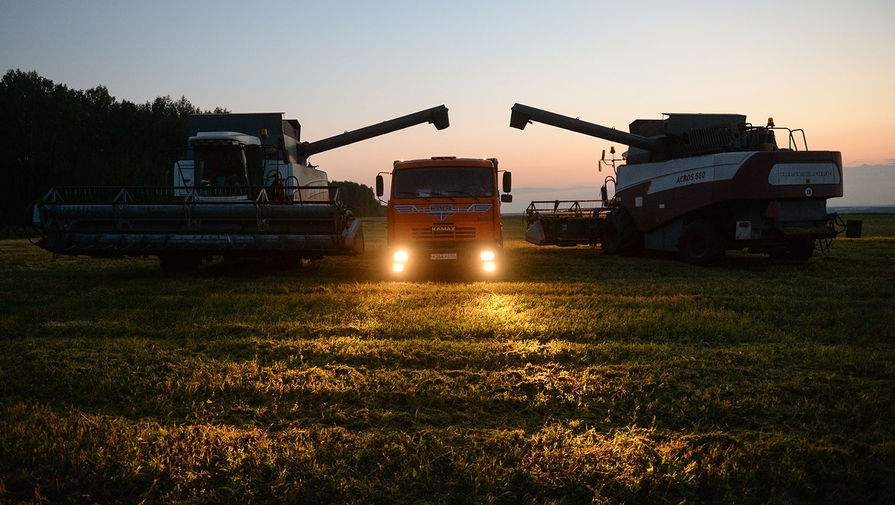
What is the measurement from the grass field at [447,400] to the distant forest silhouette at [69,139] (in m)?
49.5

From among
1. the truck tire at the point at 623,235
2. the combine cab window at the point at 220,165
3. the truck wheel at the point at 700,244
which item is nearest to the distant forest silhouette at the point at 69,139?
the combine cab window at the point at 220,165

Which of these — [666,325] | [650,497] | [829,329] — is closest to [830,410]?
[650,497]

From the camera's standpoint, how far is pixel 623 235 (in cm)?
1623

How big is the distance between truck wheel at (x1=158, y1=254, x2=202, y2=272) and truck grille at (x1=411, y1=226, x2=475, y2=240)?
5618 millimetres

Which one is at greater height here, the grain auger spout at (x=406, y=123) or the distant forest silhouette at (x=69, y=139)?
the distant forest silhouette at (x=69, y=139)

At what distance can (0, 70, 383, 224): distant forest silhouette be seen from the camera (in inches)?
2005

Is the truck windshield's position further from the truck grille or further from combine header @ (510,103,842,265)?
combine header @ (510,103,842,265)

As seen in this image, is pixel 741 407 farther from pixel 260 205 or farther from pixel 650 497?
pixel 260 205

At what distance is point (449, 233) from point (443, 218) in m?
0.32

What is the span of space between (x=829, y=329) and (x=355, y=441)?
6027 mm

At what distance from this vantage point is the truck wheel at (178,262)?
1208 cm

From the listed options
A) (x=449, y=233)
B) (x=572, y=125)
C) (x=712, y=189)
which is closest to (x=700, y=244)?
(x=712, y=189)

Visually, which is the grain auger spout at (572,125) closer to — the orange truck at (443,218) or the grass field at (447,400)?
the orange truck at (443,218)

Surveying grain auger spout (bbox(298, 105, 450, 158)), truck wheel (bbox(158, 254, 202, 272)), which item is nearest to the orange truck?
truck wheel (bbox(158, 254, 202, 272))
